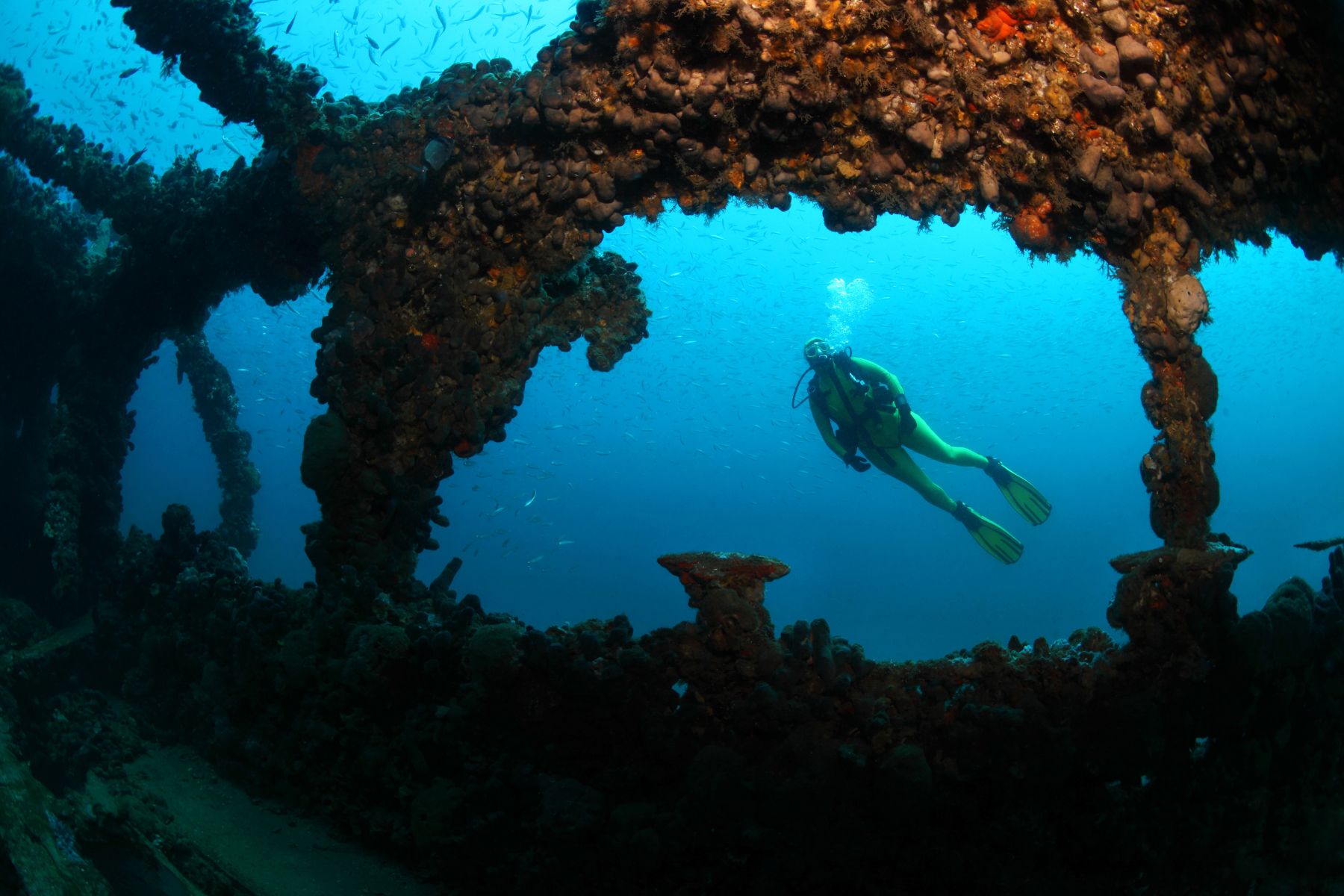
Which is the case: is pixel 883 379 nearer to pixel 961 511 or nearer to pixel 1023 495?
pixel 1023 495

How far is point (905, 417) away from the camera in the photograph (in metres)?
13.8

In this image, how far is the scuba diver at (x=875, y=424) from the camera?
42.9 ft

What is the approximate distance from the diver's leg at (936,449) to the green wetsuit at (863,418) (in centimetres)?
4

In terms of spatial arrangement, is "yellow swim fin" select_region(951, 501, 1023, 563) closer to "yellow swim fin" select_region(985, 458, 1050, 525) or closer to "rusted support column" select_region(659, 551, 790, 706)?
"yellow swim fin" select_region(985, 458, 1050, 525)

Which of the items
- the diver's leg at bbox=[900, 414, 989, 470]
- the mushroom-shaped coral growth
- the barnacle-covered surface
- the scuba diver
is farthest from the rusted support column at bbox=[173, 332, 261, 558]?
the diver's leg at bbox=[900, 414, 989, 470]

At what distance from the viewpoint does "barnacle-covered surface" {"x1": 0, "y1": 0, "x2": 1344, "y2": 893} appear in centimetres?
280

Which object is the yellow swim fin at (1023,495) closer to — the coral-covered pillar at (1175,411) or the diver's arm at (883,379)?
the diver's arm at (883,379)

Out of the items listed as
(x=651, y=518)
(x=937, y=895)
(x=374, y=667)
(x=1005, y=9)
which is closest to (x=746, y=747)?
(x=937, y=895)

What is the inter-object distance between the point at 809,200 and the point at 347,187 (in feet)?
12.2

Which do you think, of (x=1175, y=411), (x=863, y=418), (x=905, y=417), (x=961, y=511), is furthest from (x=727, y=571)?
(x=961, y=511)

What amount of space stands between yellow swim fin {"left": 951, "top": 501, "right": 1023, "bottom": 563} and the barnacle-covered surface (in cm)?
1000

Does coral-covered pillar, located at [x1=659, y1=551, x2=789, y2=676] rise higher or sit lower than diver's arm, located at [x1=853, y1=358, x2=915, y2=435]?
lower

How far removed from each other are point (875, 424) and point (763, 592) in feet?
35.4

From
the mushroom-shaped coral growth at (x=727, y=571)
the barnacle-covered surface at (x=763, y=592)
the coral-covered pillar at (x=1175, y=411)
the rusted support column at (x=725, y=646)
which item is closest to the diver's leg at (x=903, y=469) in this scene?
the coral-covered pillar at (x=1175, y=411)
